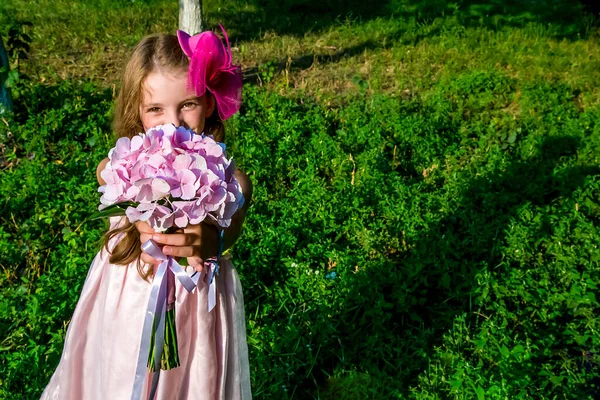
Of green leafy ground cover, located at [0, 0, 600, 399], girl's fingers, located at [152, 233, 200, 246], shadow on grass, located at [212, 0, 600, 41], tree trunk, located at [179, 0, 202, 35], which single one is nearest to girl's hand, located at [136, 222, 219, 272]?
girl's fingers, located at [152, 233, 200, 246]

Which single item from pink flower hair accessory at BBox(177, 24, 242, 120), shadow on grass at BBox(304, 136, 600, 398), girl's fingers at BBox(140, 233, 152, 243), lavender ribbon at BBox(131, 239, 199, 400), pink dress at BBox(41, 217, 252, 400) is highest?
pink flower hair accessory at BBox(177, 24, 242, 120)

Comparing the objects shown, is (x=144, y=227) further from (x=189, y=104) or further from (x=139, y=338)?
(x=189, y=104)

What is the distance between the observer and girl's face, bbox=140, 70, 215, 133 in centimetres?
243

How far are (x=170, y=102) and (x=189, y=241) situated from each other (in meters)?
0.63

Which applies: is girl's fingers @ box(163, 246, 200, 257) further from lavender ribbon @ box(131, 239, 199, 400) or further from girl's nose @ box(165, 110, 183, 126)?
girl's nose @ box(165, 110, 183, 126)

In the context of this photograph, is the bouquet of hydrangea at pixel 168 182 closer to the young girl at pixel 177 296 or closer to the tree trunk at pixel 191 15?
the young girl at pixel 177 296

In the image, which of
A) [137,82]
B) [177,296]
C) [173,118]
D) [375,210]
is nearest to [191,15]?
[375,210]

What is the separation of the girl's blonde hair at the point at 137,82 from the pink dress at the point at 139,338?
0.21 ft

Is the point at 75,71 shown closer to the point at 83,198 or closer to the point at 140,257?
the point at 83,198

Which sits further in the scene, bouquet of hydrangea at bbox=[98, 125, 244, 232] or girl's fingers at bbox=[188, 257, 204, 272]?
girl's fingers at bbox=[188, 257, 204, 272]

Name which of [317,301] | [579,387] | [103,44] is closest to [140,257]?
[317,301]

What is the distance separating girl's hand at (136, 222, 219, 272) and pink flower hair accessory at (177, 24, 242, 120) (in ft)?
1.84

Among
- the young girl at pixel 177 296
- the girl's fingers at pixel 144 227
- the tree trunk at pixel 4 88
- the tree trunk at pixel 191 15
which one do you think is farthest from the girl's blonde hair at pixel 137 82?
the tree trunk at pixel 191 15

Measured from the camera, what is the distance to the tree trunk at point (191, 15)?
263 inches
